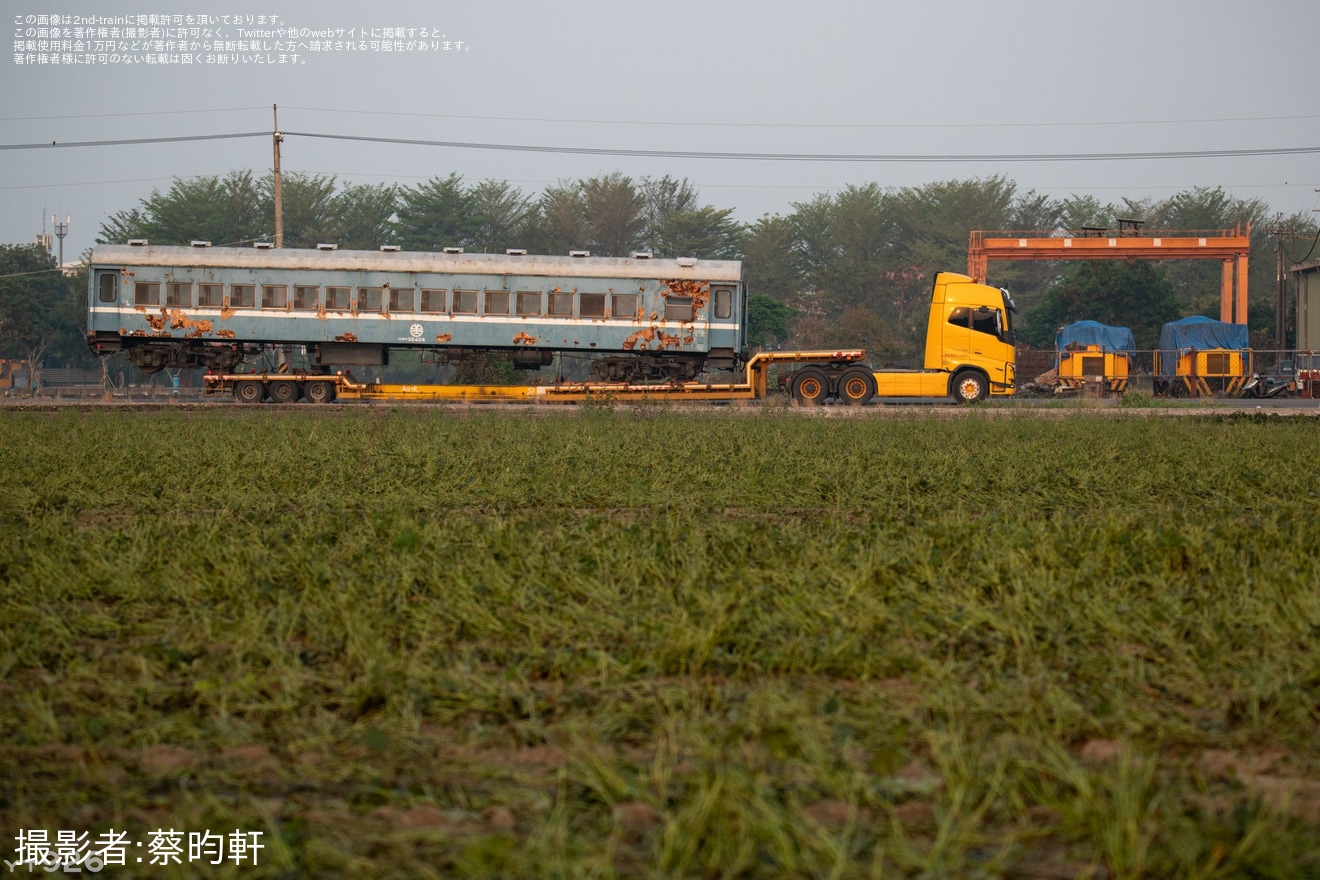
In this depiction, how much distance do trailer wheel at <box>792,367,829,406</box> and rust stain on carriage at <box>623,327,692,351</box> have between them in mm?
2835

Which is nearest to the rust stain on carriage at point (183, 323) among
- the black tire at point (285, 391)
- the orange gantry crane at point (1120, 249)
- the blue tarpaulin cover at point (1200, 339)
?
the black tire at point (285, 391)

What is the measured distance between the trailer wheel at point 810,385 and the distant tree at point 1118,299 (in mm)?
34403

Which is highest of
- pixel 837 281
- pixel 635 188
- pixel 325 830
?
pixel 635 188

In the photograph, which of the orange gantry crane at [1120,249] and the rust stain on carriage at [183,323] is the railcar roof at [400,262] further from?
the orange gantry crane at [1120,249]

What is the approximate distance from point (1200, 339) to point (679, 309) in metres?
23.8

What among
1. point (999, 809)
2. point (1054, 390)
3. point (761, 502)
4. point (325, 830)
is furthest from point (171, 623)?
point (1054, 390)

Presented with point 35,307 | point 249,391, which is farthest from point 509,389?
point 35,307

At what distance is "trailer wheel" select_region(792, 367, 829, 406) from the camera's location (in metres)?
26.8

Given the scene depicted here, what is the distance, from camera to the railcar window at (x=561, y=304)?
1057 inches

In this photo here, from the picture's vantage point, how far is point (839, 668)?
411cm

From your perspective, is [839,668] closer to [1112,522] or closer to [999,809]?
[999,809]

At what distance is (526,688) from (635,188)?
73725 millimetres

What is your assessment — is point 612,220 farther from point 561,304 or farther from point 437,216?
point 561,304

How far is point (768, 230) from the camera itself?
257 ft
